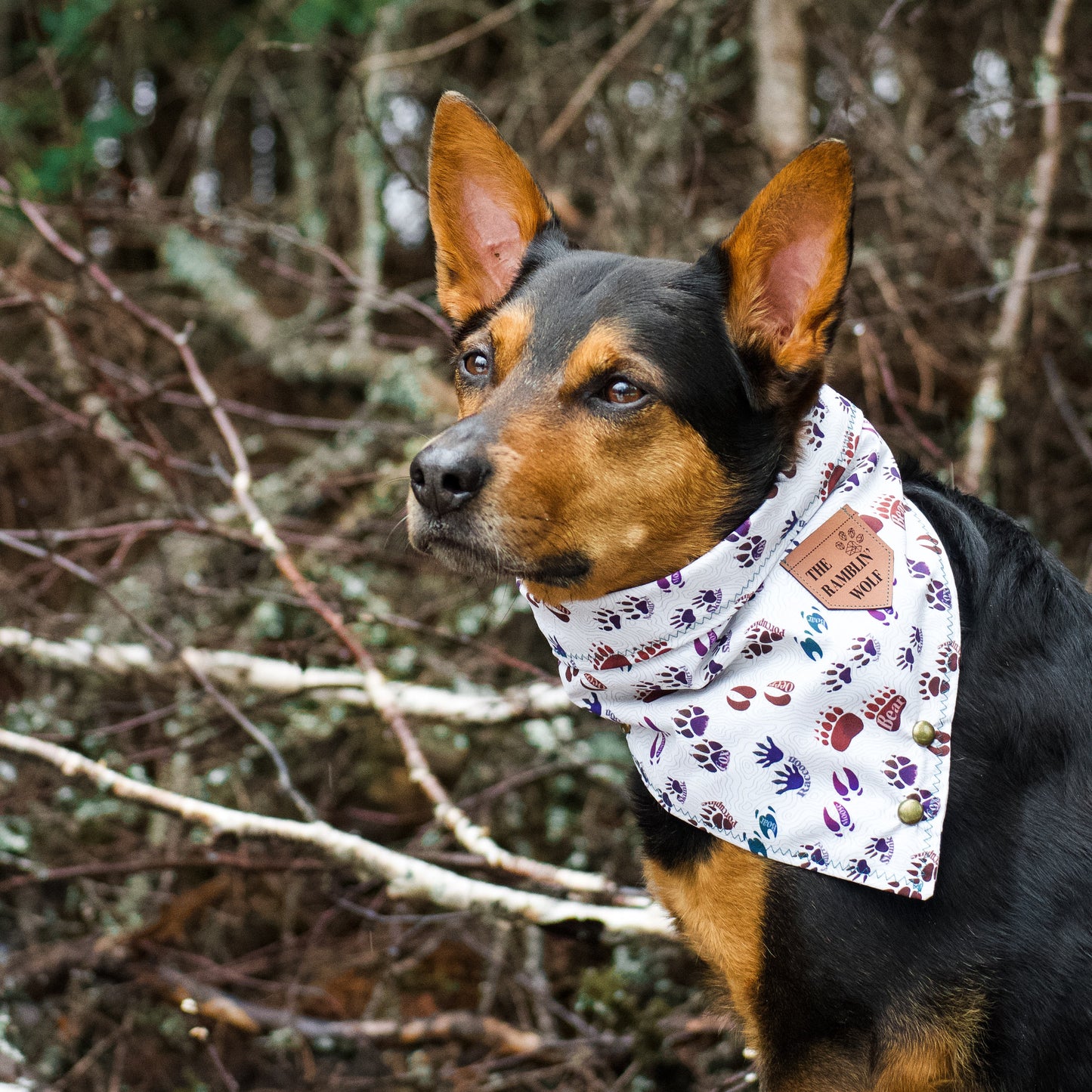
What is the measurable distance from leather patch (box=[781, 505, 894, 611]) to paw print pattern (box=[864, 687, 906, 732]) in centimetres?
20

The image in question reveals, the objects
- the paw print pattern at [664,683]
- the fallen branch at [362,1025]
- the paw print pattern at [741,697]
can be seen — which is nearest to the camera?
the paw print pattern at [741,697]

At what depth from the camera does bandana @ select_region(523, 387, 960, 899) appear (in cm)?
215

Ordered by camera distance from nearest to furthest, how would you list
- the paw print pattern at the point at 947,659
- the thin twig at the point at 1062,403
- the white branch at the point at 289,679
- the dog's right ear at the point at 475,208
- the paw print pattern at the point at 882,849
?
the paw print pattern at the point at 882,849 < the paw print pattern at the point at 947,659 < the dog's right ear at the point at 475,208 < the white branch at the point at 289,679 < the thin twig at the point at 1062,403

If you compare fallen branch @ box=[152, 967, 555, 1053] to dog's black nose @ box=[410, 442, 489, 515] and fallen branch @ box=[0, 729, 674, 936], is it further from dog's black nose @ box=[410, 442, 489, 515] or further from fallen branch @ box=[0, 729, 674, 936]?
dog's black nose @ box=[410, 442, 489, 515]

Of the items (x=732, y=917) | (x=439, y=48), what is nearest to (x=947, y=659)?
(x=732, y=917)

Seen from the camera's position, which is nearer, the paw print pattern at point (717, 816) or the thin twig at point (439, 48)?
the paw print pattern at point (717, 816)

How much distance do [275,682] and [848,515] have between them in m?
2.75

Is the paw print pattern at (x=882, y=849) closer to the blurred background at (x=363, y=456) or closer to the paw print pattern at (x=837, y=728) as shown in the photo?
the paw print pattern at (x=837, y=728)

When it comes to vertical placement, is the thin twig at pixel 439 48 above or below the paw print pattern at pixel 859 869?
above

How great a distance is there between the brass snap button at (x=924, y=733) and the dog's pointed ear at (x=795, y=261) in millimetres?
858

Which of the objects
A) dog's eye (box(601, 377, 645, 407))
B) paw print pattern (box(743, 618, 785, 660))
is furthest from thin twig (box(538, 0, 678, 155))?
paw print pattern (box(743, 618, 785, 660))

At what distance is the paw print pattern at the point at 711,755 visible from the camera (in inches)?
89.7

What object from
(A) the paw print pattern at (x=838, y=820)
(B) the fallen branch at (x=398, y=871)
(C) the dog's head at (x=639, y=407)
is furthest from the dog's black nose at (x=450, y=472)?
(B) the fallen branch at (x=398, y=871)

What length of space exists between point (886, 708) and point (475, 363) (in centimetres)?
144
